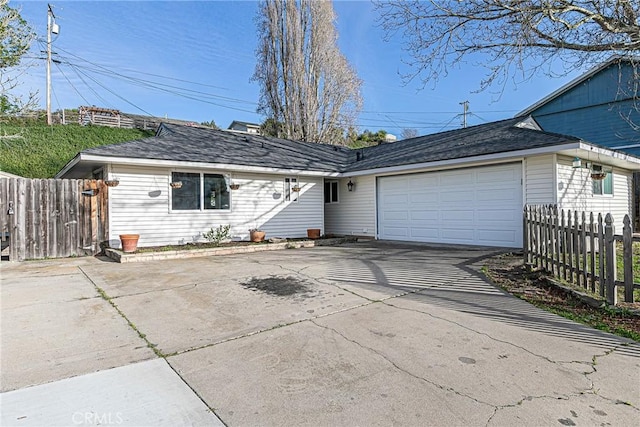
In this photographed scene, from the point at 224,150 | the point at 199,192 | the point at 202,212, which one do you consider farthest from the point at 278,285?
the point at 224,150

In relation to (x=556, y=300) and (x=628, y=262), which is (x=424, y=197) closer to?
(x=556, y=300)

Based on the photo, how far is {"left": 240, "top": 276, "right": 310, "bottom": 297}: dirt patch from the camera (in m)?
5.05

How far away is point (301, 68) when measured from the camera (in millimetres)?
24891

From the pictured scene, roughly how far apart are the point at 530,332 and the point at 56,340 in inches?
183

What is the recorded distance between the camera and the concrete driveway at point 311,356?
2.11 meters

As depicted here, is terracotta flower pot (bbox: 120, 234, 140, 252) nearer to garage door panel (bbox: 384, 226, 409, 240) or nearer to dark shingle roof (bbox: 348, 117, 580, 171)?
dark shingle roof (bbox: 348, 117, 580, 171)

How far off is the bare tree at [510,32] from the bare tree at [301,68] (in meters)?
19.2

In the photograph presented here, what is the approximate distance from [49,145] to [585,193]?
1058 inches

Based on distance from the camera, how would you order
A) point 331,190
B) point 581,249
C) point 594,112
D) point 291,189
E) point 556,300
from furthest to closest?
point 594,112 < point 331,190 < point 291,189 < point 581,249 < point 556,300

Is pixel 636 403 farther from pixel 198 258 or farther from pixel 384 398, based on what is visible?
pixel 198 258

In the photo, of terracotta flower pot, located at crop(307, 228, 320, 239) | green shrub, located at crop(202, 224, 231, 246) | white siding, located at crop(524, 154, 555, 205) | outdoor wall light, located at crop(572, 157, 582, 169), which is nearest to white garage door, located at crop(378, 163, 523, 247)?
white siding, located at crop(524, 154, 555, 205)

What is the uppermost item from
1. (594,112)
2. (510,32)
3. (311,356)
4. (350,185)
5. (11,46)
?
(594,112)

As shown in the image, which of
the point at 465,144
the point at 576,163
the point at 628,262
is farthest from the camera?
the point at 465,144

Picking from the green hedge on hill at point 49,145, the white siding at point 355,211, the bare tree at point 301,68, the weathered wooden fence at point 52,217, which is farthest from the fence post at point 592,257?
the bare tree at point 301,68
